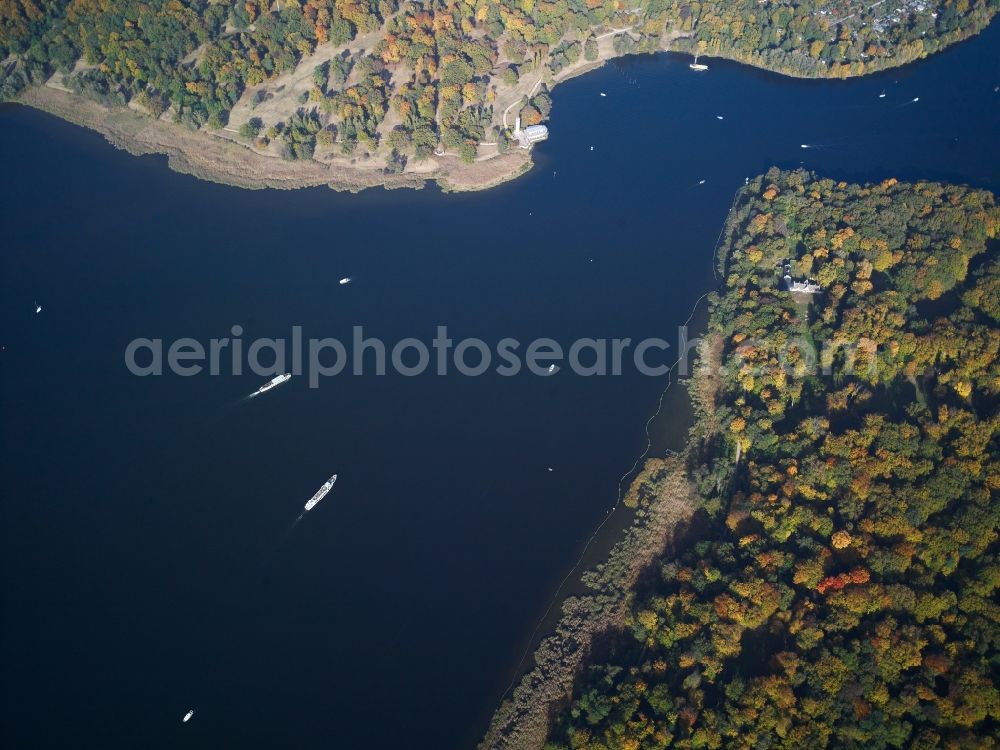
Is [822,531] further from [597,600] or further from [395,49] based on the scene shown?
[395,49]

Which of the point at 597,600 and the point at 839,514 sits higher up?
the point at 839,514

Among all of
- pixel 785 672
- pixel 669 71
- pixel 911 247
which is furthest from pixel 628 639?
pixel 669 71

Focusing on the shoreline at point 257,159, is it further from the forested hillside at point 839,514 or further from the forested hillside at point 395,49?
the forested hillside at point 839,514

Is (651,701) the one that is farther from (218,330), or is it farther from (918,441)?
(218,330)

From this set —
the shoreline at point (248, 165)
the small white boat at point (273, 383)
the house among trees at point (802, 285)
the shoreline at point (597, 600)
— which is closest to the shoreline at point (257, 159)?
the shoreline at point (248, 165)

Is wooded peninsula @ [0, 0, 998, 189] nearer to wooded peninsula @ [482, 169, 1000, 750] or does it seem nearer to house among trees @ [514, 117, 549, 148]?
house among trees @ [514, 117, 549, 148]

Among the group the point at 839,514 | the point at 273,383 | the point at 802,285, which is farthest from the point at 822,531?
the point at 273,383
